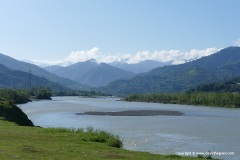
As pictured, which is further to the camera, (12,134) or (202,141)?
(202,141)

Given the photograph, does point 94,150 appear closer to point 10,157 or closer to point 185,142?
point 10,157

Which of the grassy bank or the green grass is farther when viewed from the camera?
the grassy bank

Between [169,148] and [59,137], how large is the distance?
18.7 meters

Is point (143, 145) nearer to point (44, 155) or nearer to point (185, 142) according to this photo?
point (185, 142)

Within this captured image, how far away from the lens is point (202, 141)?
6209cm

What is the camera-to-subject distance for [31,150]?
29.1 metres

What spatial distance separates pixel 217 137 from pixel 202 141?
7.55m

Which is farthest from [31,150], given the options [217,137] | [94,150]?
[217,137]

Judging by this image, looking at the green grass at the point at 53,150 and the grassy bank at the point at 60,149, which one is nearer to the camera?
the green grass at the point at 53,150

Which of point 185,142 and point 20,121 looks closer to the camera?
point 185,142

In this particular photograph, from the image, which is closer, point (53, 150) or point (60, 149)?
point (53, 150)

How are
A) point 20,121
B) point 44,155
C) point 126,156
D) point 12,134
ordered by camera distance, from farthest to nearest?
point 20,121
point 12,134
point 126,156
point 44,155

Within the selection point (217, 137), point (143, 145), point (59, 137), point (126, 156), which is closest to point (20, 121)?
point (143, 145)

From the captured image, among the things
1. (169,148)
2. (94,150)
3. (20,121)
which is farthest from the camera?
(20,121)
